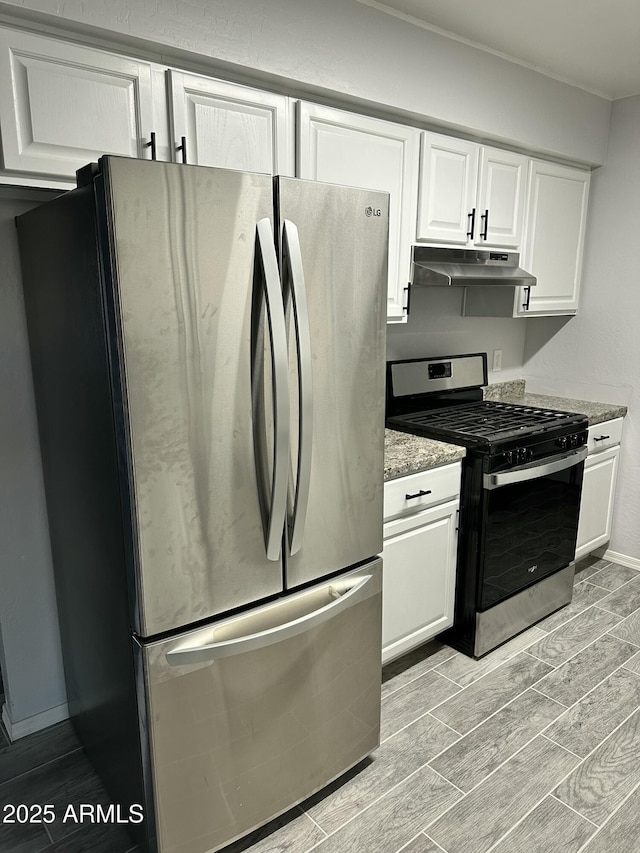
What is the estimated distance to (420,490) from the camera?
222 cm

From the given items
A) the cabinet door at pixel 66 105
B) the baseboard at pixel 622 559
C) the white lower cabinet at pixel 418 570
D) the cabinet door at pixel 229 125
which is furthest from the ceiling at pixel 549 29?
the baseboard at pixel 622 559

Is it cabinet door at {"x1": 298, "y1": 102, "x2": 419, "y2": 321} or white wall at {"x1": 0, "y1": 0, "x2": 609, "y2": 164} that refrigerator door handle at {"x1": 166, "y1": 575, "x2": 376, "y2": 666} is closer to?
cabinet door at {"x1": 298, "y1": 102, "x2": 419, "y2": 321}

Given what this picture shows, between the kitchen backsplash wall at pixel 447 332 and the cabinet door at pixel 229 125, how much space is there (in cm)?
111

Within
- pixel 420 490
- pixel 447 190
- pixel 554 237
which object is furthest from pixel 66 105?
pixel 554 237

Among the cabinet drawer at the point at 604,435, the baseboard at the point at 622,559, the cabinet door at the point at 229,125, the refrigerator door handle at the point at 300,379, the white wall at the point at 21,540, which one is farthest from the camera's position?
the baseboard at the point at 622,559

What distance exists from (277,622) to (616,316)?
259 centimetres

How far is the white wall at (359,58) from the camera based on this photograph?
1.58 metres

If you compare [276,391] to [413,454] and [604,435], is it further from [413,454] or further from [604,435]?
[604,435]

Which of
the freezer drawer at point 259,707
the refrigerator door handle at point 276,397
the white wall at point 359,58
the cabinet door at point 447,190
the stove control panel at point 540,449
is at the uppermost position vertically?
the white wall at point 359,58

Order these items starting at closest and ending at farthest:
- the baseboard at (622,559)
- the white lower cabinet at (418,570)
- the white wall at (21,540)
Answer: the white wall at (21,540)
the white lower cabinet at (418,570)
the baseboard at (622,559)

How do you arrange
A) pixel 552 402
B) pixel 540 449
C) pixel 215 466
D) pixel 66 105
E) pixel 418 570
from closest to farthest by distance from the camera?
pixel 215 466, pixel 66 105, pixel 418 570, pixel 540 449, pixel 552 402

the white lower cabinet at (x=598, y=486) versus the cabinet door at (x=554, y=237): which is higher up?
the cabinet door at (x=554, y=237)

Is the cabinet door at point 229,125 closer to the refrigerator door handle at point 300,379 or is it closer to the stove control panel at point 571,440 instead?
the refrigerator door handle at point 300,379

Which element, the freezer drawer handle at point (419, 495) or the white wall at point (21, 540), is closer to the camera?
the white wall at point (21, 540)
